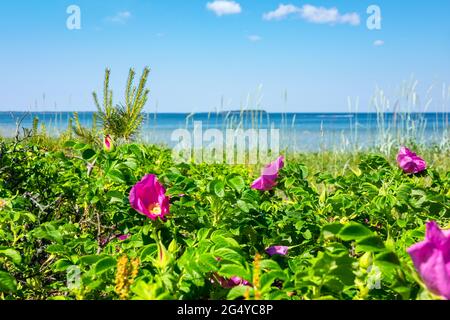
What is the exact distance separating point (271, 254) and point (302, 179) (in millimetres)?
471

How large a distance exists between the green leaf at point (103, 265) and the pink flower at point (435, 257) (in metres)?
0.54

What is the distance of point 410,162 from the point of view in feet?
6.55

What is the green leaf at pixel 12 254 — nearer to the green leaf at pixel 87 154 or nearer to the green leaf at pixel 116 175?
the green leaf at pixel 116 175

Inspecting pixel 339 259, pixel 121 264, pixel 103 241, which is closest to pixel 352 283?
pixel 339 259

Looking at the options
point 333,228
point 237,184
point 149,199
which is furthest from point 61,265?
point 333,228

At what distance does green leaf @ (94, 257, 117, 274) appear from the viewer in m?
1.00

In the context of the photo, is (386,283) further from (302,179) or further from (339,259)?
(302,179)

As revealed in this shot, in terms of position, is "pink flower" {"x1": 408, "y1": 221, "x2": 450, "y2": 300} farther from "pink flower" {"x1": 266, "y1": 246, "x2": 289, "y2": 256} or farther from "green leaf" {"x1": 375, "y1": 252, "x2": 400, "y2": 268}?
"pink flower" {"x1": 266, "y1": 246, "x2": 289, "y2": 256}

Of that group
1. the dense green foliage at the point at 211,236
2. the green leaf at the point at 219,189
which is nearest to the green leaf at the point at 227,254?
the dense green foliage at the point at 211,236

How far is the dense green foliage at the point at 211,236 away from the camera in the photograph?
918 millimetres

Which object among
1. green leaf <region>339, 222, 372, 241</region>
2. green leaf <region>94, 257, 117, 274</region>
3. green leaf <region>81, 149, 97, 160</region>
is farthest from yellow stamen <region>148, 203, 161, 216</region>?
green leaf <region>339, 222, 372, 241</region>

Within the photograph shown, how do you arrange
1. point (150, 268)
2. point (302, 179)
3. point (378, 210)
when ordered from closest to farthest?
point (150, 268) → point (378, 210) → point (302, 179)

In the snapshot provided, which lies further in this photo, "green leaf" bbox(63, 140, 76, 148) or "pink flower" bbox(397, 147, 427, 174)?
"pink flower" bbox(397, 147, 427, 174)
